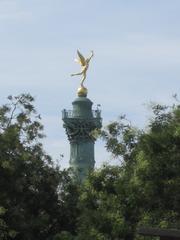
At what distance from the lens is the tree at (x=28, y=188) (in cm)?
3462

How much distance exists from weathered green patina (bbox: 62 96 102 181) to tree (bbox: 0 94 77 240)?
34.4 m

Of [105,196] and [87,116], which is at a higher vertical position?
[87,116]

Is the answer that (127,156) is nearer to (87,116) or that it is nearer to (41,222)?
(41,222)

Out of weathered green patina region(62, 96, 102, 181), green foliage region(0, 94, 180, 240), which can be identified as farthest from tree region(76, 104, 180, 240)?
weathered green patina region(62, 96, 102, 181)

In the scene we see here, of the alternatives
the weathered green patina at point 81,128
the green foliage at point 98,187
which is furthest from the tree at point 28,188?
the weathered green patina at point 81,128

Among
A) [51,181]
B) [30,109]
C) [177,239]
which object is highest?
[30,109]

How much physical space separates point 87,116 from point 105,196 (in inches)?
1745

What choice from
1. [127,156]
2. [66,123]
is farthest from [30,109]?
[66,123]

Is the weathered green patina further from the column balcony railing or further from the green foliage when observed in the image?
the green foliage

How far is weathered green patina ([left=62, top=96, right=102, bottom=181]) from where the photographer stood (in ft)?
246

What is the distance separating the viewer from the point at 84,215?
33938 mm

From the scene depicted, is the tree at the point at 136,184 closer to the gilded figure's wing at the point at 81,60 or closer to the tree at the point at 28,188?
the tree at the point at 28,188

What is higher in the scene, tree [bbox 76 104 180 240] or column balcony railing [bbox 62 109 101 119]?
column balcony railing [bbox 62 109 101 119]

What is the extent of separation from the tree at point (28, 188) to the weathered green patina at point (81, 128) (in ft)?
113
